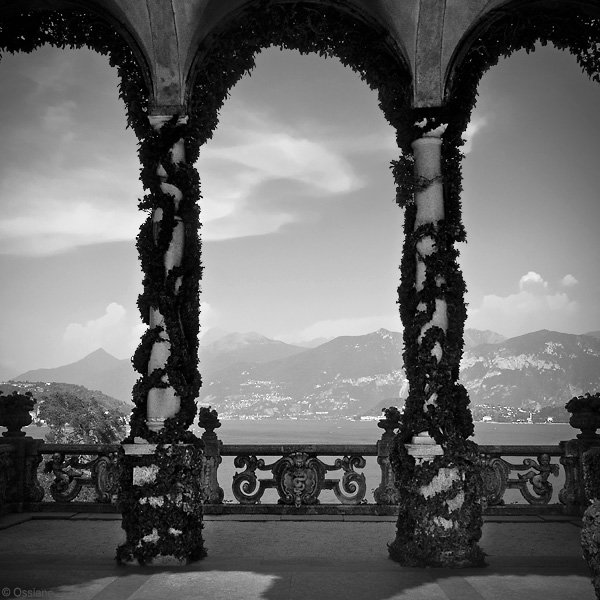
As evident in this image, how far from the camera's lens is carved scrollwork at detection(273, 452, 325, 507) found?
9.62 meters

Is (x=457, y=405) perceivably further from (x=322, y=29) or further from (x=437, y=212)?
(x=322, y=29)

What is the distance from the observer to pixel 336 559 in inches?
266

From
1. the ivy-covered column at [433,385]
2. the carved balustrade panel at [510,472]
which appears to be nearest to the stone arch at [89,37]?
the ivy-covered column at [433,385]

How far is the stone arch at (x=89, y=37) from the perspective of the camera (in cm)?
756

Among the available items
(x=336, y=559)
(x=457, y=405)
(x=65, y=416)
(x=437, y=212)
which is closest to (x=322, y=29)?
(x=437, y=212)

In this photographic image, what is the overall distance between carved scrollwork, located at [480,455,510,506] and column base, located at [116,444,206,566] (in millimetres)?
4732

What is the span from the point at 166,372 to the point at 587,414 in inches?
257

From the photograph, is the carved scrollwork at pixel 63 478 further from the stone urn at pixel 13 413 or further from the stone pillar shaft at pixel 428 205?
the stone pillar shaft at pixel 428 205

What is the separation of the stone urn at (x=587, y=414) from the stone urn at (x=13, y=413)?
838 cm

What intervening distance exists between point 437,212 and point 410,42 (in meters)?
2.01

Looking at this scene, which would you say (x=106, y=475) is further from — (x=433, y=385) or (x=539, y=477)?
(x=539, y=477)

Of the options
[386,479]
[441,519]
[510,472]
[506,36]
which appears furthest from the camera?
[386,479]

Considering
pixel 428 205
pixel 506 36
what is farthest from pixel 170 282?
pixel 506 36

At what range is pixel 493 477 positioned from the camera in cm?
966
